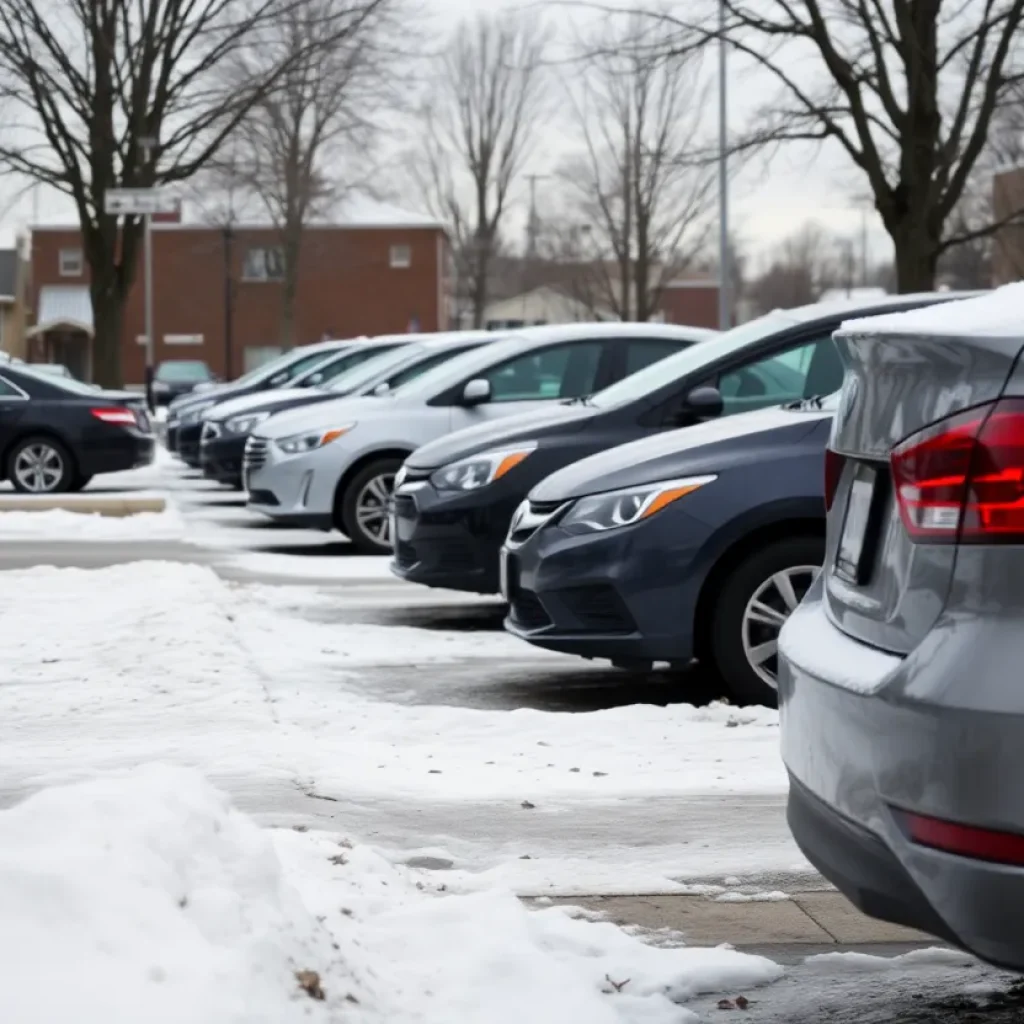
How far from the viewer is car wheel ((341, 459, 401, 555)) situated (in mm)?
14734

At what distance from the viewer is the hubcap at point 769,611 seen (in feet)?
26.0

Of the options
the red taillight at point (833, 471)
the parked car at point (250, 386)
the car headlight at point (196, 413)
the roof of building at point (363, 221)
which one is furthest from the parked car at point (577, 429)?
the roof of building at point (363, 221)

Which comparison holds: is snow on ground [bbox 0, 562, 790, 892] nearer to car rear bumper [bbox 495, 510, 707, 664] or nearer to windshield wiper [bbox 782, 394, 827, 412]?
car rear bumper [bbox 495, 510, 707, 664]

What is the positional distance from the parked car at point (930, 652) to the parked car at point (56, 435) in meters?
17.7

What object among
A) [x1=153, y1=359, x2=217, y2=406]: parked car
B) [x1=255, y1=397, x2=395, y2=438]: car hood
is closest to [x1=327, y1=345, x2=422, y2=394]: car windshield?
[x1=255, y1=397, x2=395, y2=438]: car hood

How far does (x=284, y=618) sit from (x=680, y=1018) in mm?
6962

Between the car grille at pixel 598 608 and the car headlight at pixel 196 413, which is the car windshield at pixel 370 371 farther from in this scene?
the car grille at pixel 598 608

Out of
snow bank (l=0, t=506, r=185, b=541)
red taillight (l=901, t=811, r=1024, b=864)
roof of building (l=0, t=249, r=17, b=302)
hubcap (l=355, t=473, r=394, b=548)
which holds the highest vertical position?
roof of building (l=0, t=249, r=17, b=302)

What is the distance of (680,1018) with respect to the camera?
14.0 ft

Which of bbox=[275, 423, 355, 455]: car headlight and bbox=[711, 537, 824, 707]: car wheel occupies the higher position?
bbox=[275, 423, 355, 455]: car headlight

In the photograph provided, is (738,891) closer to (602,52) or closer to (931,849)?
(931,849)

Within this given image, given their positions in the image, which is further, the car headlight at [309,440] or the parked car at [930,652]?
the car headlight at [309,440]

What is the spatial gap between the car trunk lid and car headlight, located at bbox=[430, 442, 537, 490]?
19.3 ft

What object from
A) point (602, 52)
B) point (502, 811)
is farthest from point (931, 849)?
point (602, 52)
